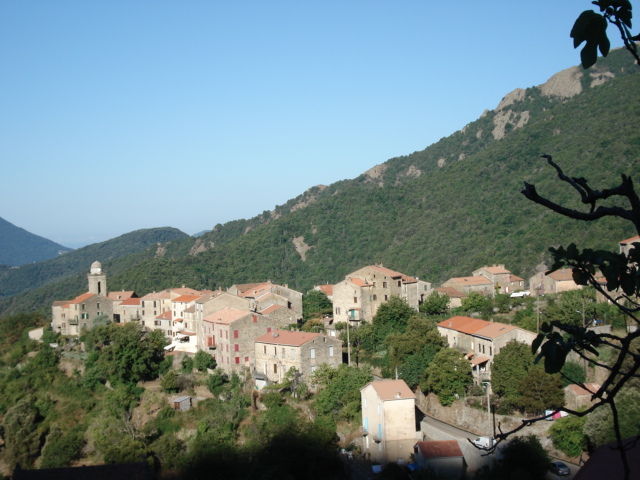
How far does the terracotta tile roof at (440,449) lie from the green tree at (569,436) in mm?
4463

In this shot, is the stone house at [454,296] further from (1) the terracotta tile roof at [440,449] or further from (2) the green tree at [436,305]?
(1) the terracotta tile roof at [440,449]

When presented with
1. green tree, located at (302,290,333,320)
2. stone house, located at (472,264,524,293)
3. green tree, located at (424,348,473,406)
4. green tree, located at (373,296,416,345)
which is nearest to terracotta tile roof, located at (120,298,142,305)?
green tree, located at (302,290,333,320)

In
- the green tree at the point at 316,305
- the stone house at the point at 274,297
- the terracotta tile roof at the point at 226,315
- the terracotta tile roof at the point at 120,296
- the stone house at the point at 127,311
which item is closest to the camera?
the terracotta tile roof at the point at 226,315

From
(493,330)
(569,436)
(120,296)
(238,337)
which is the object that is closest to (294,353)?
(238,337)

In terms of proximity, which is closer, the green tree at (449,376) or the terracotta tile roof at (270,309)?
the green tree at (449,376)

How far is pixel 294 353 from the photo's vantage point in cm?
4094

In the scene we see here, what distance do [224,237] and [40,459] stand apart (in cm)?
12477

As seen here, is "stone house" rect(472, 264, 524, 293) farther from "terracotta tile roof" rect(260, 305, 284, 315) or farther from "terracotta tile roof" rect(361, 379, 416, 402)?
"terracotta tile roof" rect(361, 379, 416, 402)

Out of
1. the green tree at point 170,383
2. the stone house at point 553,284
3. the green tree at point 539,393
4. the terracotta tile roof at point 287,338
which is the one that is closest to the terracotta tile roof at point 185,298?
the green tree at point 170,383

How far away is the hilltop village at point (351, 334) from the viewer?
111 feet

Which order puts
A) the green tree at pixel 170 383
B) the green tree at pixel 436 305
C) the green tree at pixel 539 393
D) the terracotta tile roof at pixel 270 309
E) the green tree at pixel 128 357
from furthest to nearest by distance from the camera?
the green tree at pixel 436 305
the terracotta tile roof at pixel 270 309
the green tree at pixel 128 357
the green tree at pixel 170 383
the green tree at pixel 539 393

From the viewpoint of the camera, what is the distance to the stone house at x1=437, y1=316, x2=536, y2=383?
123 ft

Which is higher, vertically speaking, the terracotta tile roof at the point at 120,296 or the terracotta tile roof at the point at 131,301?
the terracotta tile roof at the point at 120,296

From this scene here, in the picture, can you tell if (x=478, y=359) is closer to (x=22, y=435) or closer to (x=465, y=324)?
(x=465, y=324)
